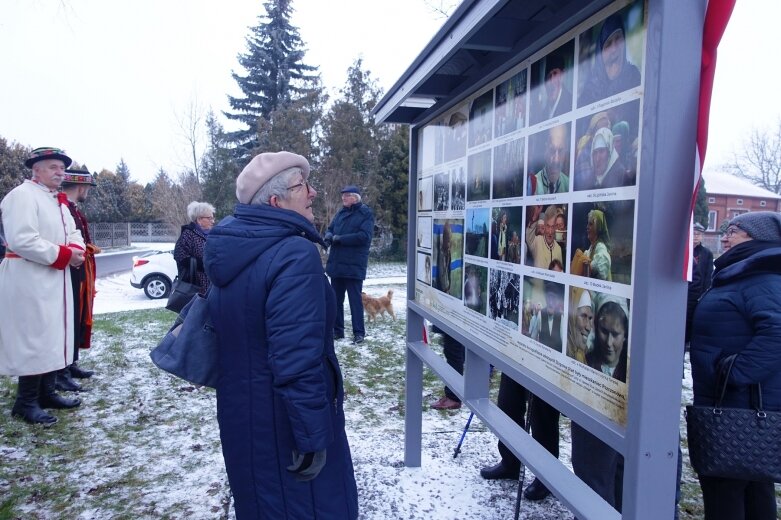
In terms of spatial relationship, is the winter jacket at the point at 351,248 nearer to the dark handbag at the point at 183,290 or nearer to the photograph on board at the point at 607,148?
the dark handbag at the point at 183,290

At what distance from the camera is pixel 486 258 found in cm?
235

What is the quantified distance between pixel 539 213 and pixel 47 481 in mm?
3550

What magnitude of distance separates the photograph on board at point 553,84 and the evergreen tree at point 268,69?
103 ft

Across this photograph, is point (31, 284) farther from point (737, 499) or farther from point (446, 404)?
point (737, 499)

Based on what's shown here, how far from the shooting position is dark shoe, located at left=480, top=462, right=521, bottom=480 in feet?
11.1

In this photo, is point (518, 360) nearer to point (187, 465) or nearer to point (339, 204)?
point (187, 465)

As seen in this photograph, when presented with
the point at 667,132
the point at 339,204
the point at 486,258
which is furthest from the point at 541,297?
the point at 339,204

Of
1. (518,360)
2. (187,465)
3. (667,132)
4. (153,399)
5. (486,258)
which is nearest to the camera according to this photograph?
(667,132)

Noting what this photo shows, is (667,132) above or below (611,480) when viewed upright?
above

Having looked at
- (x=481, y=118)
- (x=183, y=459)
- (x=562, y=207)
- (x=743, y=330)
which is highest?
(x=481, y=118)

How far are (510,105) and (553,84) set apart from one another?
1.17 ft

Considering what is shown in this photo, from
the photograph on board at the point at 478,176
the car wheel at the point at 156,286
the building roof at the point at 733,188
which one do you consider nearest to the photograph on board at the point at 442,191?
the photograph on board at the point at 478,176

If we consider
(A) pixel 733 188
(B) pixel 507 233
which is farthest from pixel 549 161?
(A) pixel 733 188

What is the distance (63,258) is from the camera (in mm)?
4207
